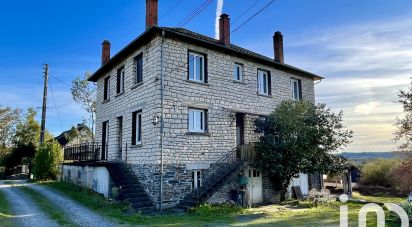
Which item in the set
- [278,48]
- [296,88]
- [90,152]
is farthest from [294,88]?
[90,152]

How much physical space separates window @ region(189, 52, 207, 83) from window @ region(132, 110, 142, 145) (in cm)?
323

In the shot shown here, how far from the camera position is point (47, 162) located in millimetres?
25953

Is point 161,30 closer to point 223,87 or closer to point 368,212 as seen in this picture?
point 223,87

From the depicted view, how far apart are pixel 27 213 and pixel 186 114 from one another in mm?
7436

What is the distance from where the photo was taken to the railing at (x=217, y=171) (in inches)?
552

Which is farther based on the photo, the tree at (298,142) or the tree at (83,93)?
the tree at (83,93)

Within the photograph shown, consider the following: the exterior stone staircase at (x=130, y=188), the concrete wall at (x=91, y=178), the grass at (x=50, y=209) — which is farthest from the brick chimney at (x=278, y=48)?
the grass at (x=50, y=209)

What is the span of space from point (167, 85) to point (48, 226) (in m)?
7.33

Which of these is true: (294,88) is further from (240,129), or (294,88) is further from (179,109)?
(179,109)

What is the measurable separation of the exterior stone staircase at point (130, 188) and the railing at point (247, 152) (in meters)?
5.02

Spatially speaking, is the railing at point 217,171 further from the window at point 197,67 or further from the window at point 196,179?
the window at point 197,67

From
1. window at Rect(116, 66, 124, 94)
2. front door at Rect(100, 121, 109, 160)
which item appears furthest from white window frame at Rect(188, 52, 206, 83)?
front door at Rect(100, 121, 109, 160)

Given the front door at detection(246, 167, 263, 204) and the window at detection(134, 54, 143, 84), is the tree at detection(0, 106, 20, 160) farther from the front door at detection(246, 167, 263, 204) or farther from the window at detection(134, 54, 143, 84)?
the front door at detection(246, 167, 263, 204)

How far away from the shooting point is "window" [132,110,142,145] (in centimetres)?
1652
